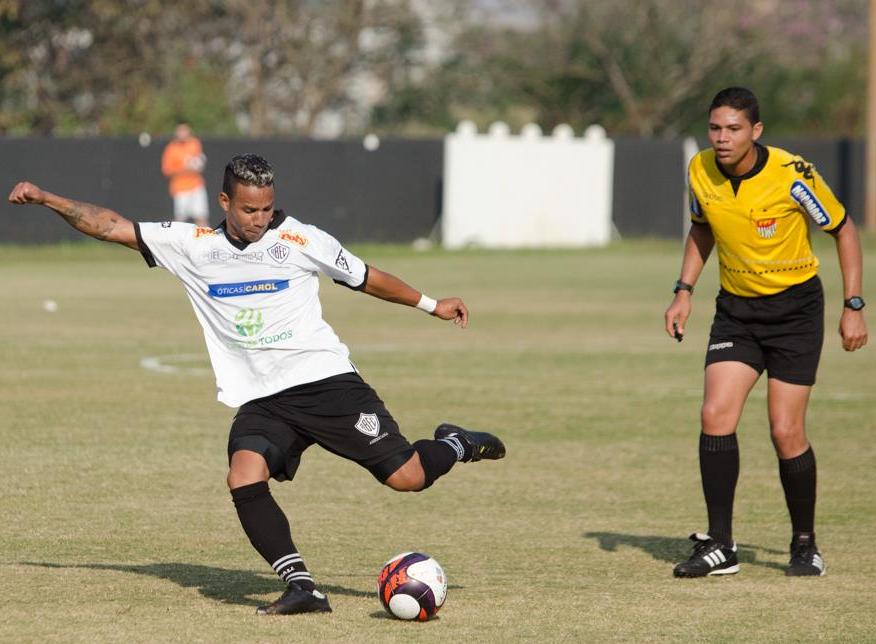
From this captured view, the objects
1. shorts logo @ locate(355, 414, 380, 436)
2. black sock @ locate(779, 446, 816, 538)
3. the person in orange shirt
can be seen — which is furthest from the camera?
the person in orange shirt

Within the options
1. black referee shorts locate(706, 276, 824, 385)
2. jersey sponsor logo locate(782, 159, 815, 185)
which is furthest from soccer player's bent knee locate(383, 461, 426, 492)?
jersey sponsor logo locate(782, 159, 815, 185)

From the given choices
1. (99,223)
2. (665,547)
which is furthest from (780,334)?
(99,223)

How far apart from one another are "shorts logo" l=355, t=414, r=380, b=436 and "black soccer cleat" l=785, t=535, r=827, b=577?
83.8 inches

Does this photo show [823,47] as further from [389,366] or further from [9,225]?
[389,366]

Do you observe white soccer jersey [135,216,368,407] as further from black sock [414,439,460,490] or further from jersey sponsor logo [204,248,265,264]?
black sock [414,439,460,490]

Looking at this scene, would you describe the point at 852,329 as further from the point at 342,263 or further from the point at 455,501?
the point at 455,501

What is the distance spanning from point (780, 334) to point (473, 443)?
151 cm

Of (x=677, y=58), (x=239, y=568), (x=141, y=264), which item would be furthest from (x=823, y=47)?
(x=239, y=568)

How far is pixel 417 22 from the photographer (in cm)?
4494

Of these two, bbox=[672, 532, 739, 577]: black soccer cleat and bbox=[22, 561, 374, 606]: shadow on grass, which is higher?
bbox=[672, 532, 739, 577]: black soccer cleat

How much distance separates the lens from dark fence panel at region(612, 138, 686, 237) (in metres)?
37.5

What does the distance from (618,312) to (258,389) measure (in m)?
15.1

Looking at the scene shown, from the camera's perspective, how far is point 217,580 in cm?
748

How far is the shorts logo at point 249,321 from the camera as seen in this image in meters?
6.92
